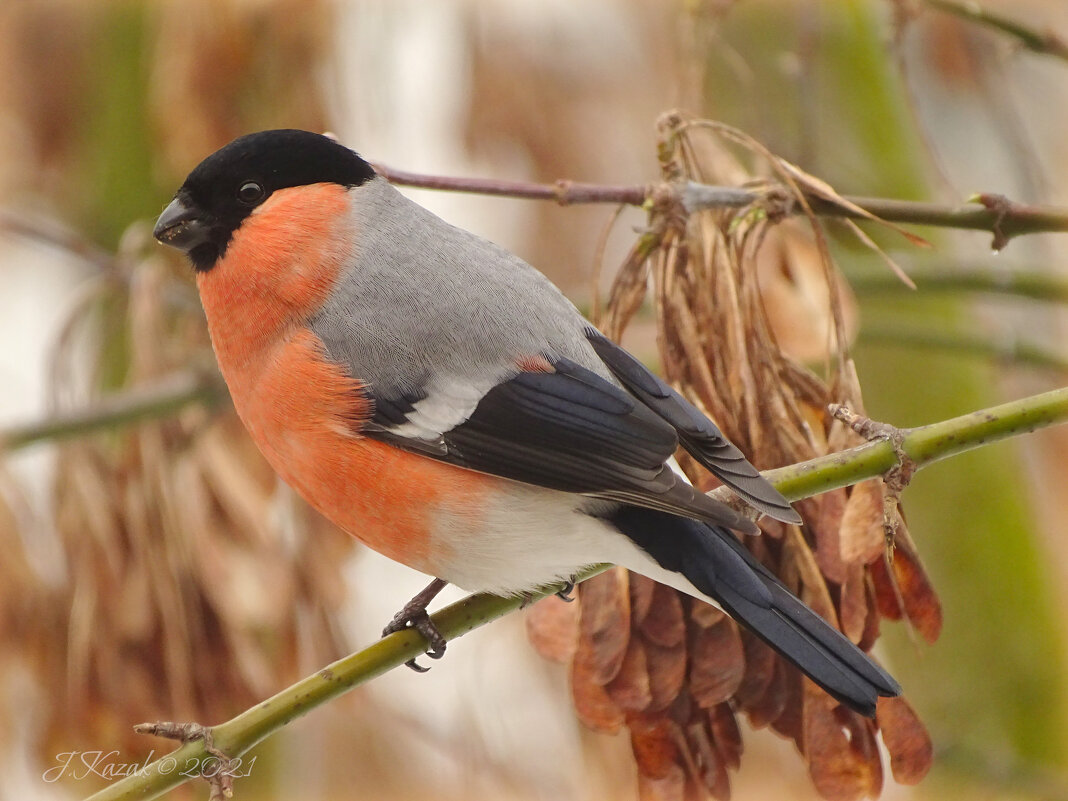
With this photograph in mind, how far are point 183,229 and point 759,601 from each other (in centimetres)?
103

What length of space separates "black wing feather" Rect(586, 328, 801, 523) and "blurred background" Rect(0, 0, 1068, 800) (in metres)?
0.20

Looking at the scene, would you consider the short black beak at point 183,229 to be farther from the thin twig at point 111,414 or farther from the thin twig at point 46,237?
the thin twig at point 46,237

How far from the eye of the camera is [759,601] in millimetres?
1439

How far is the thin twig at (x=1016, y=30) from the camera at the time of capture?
6.00ft

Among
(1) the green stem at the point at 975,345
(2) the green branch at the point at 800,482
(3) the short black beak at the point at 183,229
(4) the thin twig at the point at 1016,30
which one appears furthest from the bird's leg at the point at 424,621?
(4) the thin twig at the point at 1016,30

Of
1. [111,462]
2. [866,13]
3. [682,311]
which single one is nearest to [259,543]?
[111,462]

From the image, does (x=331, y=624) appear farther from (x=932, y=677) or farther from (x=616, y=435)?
(x=932, y=677)

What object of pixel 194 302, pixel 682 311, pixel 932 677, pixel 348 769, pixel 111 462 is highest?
pixel 682 311

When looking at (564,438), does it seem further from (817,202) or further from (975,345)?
(975,345)

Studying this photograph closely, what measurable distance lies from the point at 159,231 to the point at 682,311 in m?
0.82

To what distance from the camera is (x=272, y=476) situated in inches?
92.0

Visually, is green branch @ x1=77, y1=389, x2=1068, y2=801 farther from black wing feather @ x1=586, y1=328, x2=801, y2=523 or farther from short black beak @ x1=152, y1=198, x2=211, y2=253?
short black beak @ x1=152, y1=198, x2=211, y2=253

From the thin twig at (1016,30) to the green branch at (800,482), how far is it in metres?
0.75

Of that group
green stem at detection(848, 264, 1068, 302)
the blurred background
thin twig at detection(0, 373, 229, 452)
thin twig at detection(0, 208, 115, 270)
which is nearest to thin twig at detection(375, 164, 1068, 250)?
the blurred background
